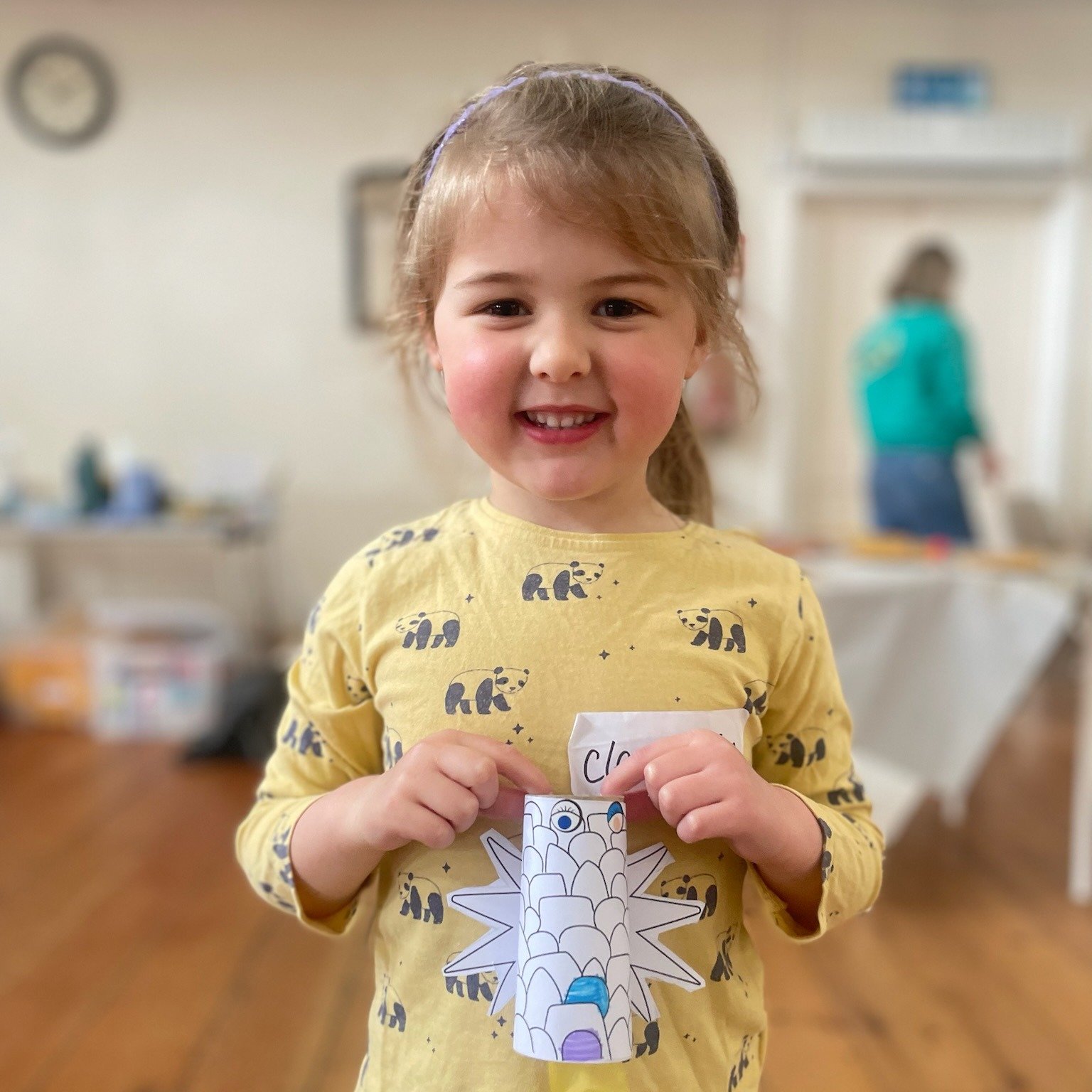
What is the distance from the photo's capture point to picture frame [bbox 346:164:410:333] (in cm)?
440

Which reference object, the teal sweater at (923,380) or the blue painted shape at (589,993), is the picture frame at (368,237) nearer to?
the teal sweater at (923,380)

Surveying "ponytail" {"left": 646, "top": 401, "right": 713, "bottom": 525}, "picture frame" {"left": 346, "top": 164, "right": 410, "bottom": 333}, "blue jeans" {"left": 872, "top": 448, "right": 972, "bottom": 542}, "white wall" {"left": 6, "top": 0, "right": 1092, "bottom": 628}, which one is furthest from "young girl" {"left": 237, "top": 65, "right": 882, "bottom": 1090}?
"picture frame" {"left": 346, "top": 164, "right": 410, "bottom": 333}

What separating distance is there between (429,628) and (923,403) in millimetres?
2834

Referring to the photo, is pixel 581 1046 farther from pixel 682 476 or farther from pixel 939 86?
pixel 939 86

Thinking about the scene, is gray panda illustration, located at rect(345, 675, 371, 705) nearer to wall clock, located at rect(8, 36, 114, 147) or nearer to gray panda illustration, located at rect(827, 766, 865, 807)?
gray panda illustration, located at rect(827, 766, 865, 807)

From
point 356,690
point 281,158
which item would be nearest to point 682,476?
point 356,690

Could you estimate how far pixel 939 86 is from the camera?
→ 442 cm

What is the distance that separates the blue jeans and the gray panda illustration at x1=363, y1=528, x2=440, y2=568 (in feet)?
8.99

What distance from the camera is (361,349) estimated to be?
4477mm

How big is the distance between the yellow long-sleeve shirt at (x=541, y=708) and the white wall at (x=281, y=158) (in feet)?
12.0

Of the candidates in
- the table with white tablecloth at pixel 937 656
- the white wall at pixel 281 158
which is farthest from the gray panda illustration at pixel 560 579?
the white wall at pixel 281 158

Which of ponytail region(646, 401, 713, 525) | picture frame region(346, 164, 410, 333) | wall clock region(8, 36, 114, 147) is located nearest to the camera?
ponytail region(646, 401, 713, 525)

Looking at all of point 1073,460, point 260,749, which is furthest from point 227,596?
point 1073,460

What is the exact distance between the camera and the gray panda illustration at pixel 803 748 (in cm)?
73
